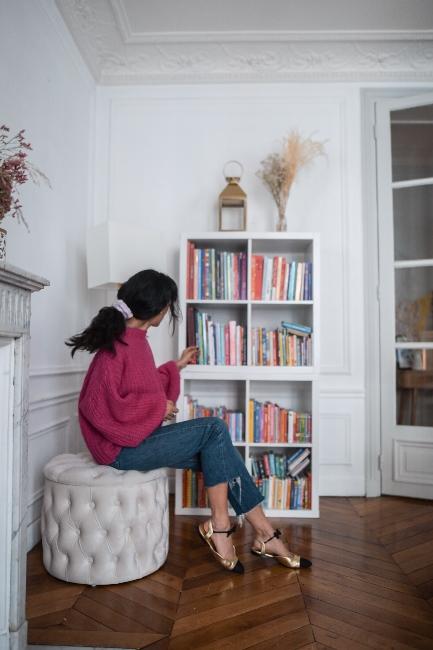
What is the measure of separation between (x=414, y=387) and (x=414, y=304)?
541mm

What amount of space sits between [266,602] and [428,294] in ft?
7.13

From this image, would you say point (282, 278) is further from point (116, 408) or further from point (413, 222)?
point (116, 408)

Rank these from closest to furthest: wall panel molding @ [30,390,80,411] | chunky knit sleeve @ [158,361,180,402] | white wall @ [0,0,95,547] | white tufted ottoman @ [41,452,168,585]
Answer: white tufted ottoman @ [41,452,168,585]
white wall @ [0,0,95,547]
wall panel molding @ [30,390,80,411]
chunky knit sleeve @ [158,361,180,402]

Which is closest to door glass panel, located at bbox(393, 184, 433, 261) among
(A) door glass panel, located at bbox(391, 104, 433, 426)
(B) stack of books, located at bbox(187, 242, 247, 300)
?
(A) door glass panel, located at bbox(391, 104, 433, 426)

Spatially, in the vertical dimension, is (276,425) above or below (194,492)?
above

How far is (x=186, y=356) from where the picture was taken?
2.66 metres

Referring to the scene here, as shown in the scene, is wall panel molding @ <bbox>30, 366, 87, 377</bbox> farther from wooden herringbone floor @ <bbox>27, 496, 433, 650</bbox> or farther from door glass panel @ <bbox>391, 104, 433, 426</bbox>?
door glass panel @ <bbox>391, 104, 433, 426</bbox>

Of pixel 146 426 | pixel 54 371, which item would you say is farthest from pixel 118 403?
pixel 54 371

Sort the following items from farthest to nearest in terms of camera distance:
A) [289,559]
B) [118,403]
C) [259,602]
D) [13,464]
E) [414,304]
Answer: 1. [414,304]
2. [289,559]
3. [118,403]
4. [259,602]
5. [13,464]

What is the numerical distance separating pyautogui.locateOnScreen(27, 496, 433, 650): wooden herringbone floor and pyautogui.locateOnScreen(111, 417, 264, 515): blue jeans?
12.8 inches

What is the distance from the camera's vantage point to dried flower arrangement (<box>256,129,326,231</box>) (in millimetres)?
2992

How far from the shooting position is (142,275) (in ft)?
6.98

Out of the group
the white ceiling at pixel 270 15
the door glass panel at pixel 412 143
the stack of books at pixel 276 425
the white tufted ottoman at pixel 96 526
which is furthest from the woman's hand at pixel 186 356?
the white ceiling at pixel 270 15

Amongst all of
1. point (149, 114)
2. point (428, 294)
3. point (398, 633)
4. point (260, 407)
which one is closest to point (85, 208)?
point (149, 114)
